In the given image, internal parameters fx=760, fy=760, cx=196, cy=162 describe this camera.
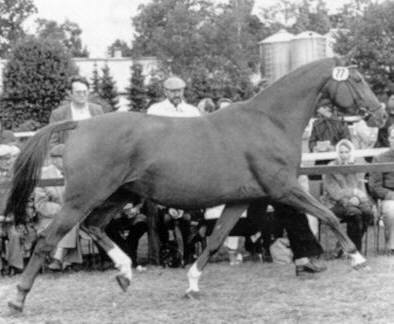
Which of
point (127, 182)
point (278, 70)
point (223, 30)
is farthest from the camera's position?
point (223, 30)

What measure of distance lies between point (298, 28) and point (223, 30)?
437 inches

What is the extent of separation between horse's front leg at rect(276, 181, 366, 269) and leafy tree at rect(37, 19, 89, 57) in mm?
61015

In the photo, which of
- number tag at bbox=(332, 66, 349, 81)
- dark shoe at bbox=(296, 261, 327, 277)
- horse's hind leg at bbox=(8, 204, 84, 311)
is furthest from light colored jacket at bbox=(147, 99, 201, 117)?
horse's hind leg at bbox=(8, 204, 84, 311)

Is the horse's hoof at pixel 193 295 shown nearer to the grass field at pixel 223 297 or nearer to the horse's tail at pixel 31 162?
the grass field at pixel 223 297

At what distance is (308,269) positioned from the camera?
7387 millimetres

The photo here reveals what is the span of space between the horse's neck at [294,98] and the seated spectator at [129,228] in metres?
2.29

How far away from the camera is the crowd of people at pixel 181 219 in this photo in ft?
25.9

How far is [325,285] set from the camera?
696 centimetres

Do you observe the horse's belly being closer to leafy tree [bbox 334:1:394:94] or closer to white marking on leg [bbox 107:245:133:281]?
white marking on leg [bbox 107:245:133:281]

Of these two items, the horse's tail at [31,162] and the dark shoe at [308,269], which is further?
the dark shoe at [308,269]

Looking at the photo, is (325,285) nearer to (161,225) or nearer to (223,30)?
(161,225)

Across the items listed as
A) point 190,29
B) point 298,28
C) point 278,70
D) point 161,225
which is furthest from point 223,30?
point 161,225

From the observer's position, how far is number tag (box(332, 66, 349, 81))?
262 inches

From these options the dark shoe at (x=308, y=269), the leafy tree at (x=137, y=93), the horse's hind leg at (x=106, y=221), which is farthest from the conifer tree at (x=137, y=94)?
the horse's hind leg at (x=106, y=221)
